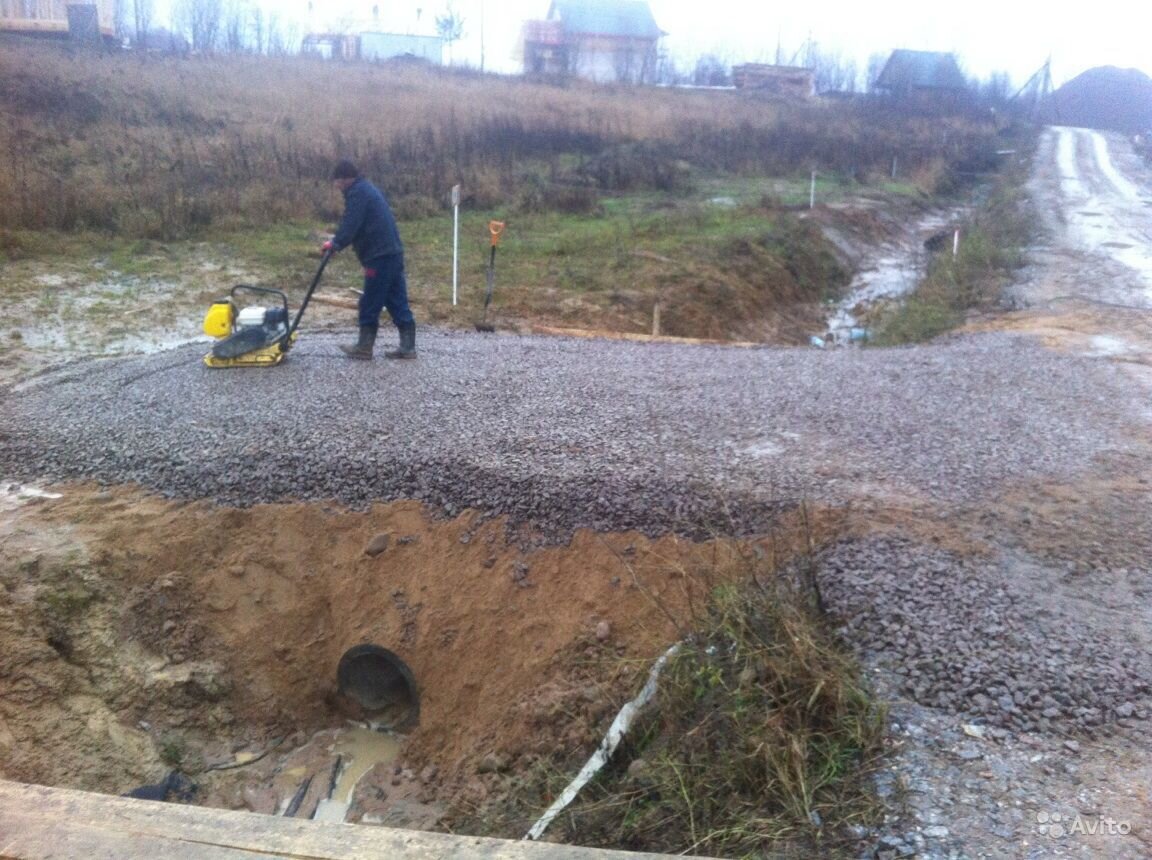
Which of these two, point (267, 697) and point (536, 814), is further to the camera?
point (267, 697)

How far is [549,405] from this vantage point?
7488mm

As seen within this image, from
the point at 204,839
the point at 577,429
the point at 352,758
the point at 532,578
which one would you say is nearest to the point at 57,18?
the point at 577,429

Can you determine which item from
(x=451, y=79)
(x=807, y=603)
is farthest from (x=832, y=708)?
(x=451, y=79)

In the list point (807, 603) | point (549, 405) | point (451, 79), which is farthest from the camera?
point (451, 79)

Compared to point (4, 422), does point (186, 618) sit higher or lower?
lower

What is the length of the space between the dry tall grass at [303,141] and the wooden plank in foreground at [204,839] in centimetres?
1271

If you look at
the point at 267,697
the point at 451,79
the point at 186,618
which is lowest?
the point at 267,697

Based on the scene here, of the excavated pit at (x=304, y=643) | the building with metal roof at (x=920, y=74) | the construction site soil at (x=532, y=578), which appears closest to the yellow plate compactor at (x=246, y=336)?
the construction site soil at (x=532, y=578)

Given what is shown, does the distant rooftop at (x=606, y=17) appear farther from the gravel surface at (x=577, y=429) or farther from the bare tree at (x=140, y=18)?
the gravel surface at (x=577, y=429)

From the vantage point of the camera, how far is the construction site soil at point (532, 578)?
3.96 m

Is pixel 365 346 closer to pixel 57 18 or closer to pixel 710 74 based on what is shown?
pixel 57 18

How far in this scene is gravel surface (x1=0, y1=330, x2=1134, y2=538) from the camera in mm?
5918

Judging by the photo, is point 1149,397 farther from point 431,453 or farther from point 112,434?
point 112,434

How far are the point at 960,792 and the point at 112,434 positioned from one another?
5776 millimetres
